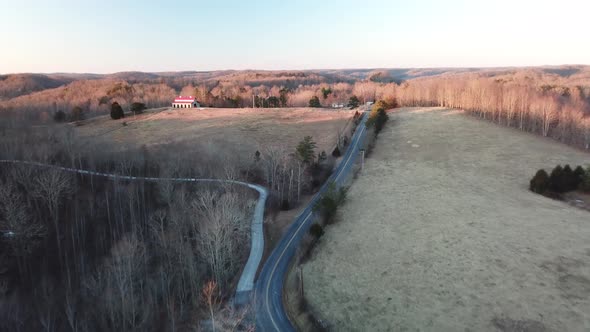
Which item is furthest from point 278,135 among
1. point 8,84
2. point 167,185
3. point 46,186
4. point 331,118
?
point 8,84

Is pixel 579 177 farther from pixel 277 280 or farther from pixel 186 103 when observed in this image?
pixel 186 103

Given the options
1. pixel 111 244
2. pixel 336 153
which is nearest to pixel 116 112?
pixel 111 244

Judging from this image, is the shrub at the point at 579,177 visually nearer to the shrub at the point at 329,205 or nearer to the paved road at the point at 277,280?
the shrub at the point at 329,205

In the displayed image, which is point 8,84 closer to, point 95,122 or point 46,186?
point 95,122

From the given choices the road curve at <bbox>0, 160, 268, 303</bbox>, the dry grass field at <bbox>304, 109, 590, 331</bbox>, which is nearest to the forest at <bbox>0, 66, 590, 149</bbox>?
the dry grass field at <bbox>304, 109, 590, 331</bbox>

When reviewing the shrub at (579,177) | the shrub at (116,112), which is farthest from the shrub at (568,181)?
the shrub at (116,112)

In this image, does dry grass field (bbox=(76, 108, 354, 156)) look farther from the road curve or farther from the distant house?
the road curve
